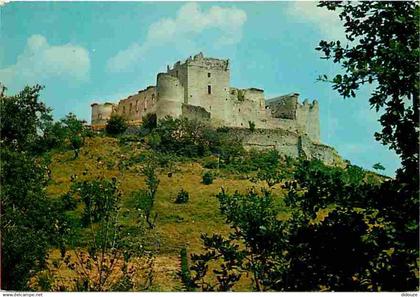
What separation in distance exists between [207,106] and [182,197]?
7.08 m

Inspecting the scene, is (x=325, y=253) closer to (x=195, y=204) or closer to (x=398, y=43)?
(x=398, y=43)

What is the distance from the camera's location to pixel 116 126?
2130 centimetres

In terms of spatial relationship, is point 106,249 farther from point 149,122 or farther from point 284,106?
point 284,106

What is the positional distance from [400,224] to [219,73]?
19.7 metres

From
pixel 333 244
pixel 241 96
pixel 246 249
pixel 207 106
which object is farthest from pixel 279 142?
pixel 333 244

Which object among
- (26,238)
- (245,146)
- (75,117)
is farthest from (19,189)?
(245,146)

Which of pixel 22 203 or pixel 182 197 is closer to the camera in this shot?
pixel 22 203

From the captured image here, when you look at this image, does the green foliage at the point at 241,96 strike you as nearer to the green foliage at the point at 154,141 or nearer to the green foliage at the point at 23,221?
the green foliage at the point at 154,141

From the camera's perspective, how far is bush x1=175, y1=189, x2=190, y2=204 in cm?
1617

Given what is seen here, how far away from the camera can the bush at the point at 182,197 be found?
53.1 ft

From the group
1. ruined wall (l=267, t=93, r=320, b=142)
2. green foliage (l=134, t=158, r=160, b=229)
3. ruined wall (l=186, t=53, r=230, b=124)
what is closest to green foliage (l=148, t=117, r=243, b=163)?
ruined wall (l=186, t=53, r=230, b=124)

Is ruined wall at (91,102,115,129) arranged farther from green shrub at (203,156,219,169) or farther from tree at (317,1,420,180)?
tree at (317,1,420,180)

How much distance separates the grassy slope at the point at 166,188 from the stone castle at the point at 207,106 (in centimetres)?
227

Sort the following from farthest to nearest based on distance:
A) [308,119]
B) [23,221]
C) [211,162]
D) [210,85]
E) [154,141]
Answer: [308,119] → [210,85] → [154,141] → [211,162] → [23,221]
